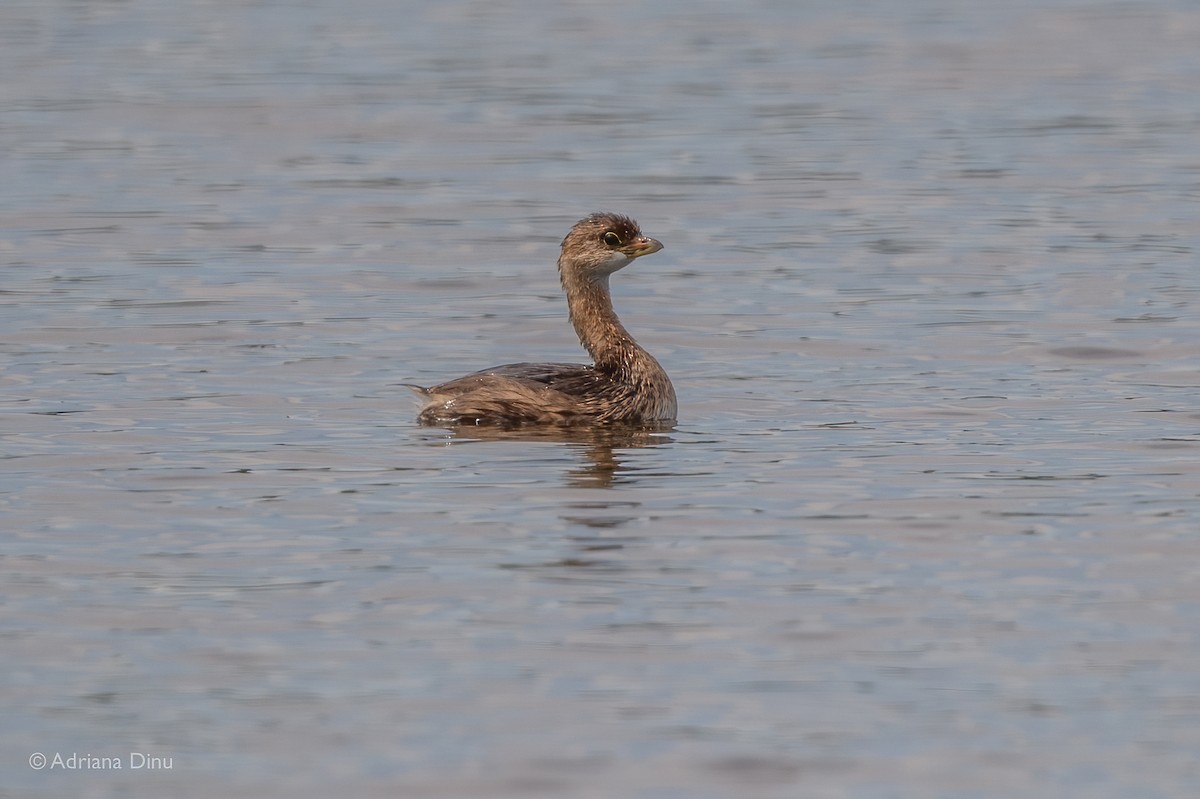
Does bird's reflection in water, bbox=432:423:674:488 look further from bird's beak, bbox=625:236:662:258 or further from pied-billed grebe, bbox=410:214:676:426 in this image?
bird's beak, bbox=625:236:662:258

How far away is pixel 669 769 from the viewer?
7.65m

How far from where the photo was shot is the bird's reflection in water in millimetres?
12328

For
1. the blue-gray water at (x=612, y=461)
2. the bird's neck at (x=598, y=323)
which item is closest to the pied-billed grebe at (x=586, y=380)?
the bird's neck at (x=598, y=323)

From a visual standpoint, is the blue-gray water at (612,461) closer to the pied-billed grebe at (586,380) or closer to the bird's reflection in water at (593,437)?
the bird's reflection in water at (593,437)

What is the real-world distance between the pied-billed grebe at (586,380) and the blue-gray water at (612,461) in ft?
1.07

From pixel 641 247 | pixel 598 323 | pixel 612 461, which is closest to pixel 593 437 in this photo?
pixel 612 461

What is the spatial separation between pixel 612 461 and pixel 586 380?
1.26m

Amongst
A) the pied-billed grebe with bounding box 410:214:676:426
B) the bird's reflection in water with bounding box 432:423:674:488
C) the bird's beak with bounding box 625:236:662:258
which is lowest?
the bird's reflection in water with bounding box 432:423:674:488

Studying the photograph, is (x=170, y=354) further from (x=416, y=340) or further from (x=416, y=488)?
(x=416, y=488)

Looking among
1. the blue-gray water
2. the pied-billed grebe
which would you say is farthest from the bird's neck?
the blue-gray water

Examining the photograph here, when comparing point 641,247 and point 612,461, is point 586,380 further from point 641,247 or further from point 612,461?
point 612,461

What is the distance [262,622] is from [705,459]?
3.75 meters

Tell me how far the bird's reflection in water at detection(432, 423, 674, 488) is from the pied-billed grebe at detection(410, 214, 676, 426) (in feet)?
0.19

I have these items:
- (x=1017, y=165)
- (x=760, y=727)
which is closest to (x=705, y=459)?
(x=760, y=727)
